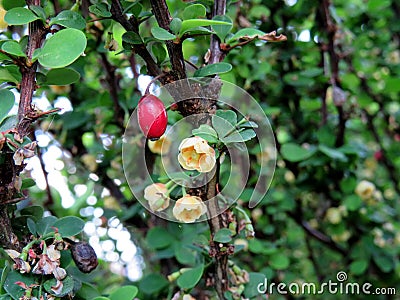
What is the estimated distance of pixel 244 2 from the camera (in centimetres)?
132

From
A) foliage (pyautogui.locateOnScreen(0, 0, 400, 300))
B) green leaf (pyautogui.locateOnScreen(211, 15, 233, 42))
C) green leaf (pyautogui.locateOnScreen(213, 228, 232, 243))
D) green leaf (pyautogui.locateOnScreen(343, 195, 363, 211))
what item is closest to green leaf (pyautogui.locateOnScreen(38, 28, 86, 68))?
foliage (pyautogui.locateOnScreen(0, 0, 400, 300))

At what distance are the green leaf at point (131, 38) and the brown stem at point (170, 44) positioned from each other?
0.04 meters

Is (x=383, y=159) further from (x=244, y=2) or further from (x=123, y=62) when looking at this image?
(x=123, y=62)

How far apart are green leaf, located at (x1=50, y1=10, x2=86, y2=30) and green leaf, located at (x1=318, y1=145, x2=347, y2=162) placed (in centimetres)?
77

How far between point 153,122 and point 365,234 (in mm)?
1107

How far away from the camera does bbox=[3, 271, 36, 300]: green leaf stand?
2.03ft

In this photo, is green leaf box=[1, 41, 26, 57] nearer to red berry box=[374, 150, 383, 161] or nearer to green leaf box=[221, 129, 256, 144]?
green leaf box=[221, 129, 256, 144]

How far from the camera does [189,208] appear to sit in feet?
2.27

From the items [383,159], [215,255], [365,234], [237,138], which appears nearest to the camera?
[237,138]

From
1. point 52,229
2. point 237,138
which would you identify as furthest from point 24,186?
point 237,138

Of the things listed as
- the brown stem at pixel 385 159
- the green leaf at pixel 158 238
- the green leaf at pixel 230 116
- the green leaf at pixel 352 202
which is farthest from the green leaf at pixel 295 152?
the green leaf at pixel 230 116

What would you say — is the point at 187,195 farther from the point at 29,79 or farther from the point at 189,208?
the point at 29,79

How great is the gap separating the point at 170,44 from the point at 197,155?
0.16 meters

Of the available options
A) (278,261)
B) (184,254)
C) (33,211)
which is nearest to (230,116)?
(33,211)
